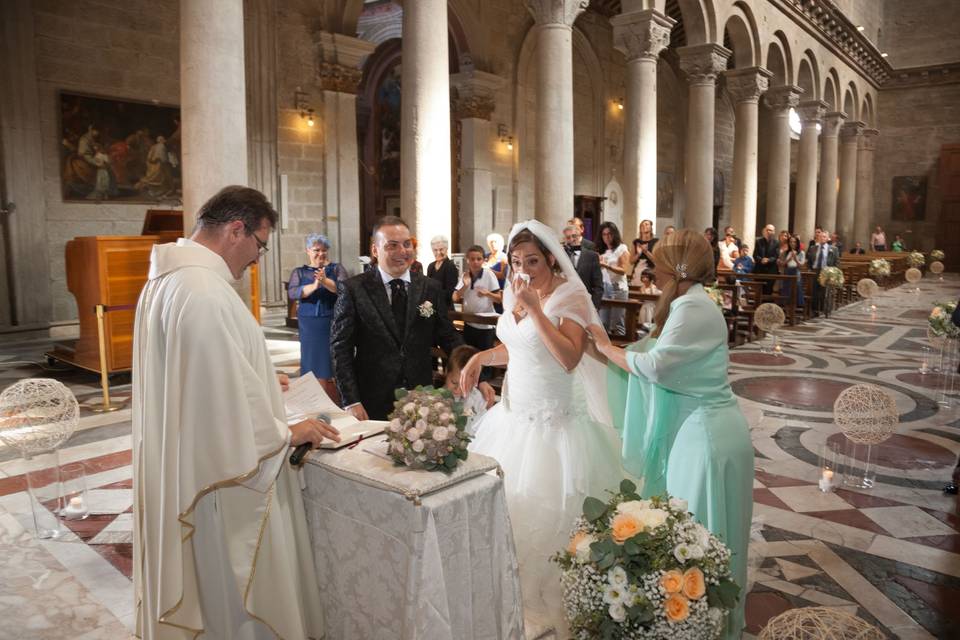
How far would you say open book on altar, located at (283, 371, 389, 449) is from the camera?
2682mm

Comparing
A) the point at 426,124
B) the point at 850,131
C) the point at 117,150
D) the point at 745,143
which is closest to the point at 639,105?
the point at 745,143

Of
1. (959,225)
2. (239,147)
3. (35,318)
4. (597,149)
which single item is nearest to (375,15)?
(597,149)

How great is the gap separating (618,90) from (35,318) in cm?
1757

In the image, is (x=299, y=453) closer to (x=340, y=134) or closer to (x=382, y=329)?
(x=382, y=329)

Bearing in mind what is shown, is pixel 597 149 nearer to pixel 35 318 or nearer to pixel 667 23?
pixel 667 23

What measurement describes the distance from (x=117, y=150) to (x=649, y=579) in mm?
11880

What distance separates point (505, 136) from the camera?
18.0 meters

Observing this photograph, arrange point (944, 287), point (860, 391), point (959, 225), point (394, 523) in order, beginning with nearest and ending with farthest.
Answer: point (394, 523)
point (860, 391)
point (944, 287)
point (959, 225)

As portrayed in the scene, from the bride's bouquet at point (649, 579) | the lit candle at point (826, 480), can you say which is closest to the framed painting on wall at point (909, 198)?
the lit candle at point (826, 480)

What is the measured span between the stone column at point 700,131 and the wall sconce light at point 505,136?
4.53 meters

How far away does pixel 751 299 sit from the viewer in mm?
12781

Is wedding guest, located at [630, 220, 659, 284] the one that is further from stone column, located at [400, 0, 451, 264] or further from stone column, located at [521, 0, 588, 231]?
stone column, located at [400, 0, 451, 264]

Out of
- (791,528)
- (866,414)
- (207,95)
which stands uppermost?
(207,95)

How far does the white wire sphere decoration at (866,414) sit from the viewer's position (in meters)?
4.91
